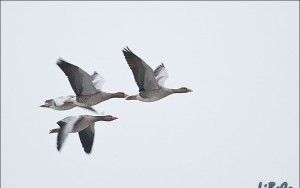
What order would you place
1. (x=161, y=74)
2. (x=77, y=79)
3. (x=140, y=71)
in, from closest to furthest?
(x=140, y=71)
(x=77, y=79)
(x=161, y=74)

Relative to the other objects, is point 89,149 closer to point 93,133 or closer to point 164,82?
point 93,133

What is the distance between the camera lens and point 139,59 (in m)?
32.6

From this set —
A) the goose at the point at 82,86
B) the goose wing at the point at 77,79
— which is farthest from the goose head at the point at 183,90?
the goose wing at the point at 77,79

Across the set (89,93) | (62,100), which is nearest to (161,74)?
(89,93)

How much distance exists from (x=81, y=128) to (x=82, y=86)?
1.02 meters

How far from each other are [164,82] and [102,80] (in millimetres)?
1576

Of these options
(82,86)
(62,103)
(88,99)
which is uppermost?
(82,86)

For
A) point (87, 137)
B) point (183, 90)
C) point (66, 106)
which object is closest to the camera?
point (66, 106)

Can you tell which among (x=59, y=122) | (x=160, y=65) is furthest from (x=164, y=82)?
(x=59, y=122)

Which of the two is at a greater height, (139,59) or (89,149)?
(139,59)

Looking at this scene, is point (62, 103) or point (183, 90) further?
point (183, 90)

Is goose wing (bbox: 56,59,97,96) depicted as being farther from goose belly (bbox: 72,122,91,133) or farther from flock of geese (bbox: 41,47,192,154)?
goose belly (bbox: 72,122,91,133)

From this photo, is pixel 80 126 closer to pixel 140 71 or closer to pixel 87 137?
pixel 87 137

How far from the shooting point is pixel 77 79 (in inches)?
1305
